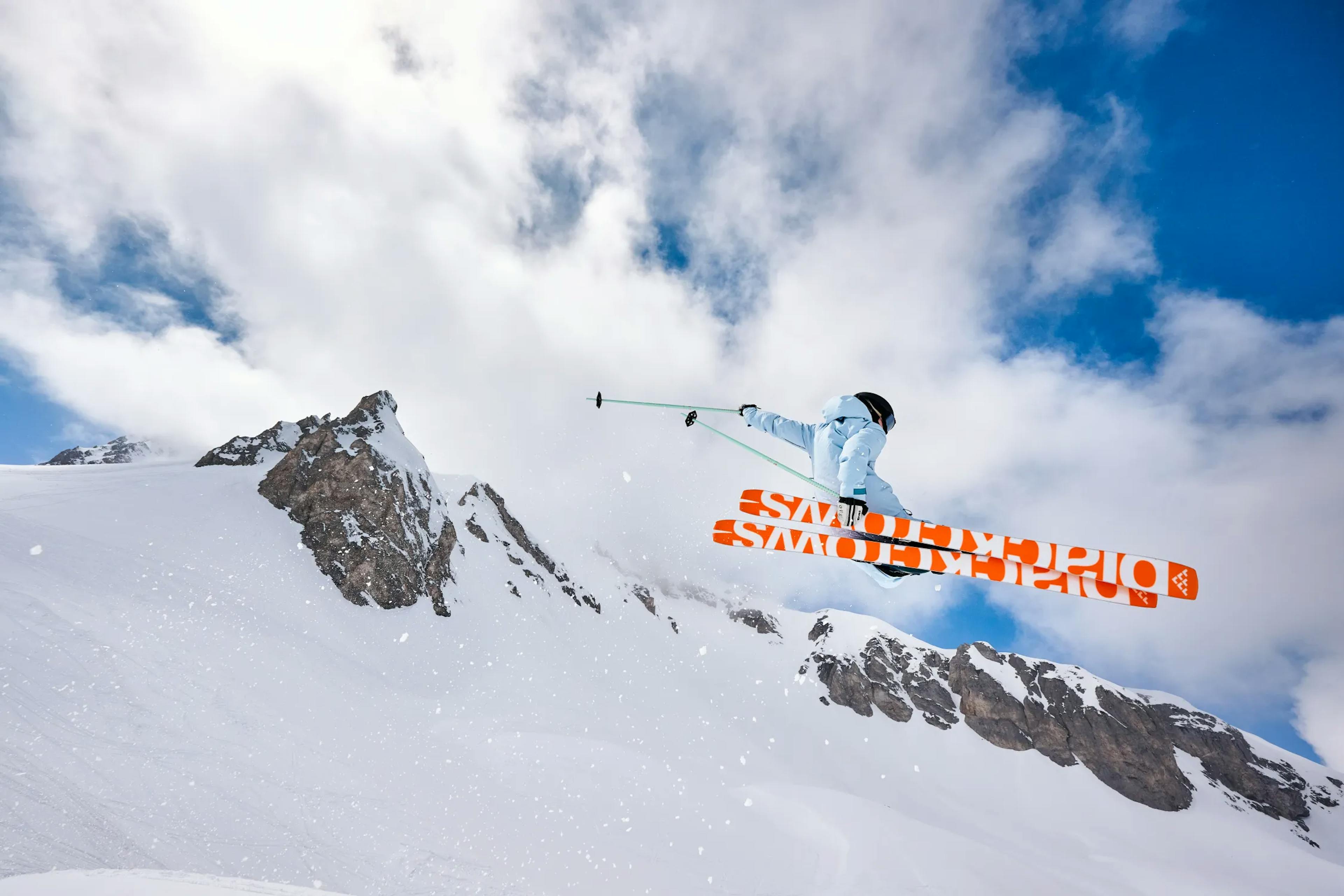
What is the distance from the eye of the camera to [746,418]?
8453mm

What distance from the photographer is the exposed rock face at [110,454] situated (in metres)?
125

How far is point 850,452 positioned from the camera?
6.53m

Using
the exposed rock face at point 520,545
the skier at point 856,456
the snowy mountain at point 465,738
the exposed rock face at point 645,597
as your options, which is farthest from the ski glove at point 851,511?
the exposed rock face at point 645,597

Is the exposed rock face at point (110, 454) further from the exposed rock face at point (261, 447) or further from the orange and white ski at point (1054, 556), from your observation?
the orange and white ski at point (1054, 556)

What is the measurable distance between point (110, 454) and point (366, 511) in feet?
586

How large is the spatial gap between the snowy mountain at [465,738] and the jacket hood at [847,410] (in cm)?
826

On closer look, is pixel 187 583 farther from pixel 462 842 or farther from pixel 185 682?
pixel 462 842

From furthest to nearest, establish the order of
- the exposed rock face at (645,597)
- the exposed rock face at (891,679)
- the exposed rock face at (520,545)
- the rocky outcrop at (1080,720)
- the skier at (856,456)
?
1. the exposed rock face at (645,597)
2. the exposed rock face at (891,679)
3. the rocky outcrop at (1080,720)
4. the exposed rock face at (520,545)
5. the skier at (856,456)

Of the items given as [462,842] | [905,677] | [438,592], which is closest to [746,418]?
[462,842]

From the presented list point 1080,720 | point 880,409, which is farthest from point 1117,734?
point 880,409

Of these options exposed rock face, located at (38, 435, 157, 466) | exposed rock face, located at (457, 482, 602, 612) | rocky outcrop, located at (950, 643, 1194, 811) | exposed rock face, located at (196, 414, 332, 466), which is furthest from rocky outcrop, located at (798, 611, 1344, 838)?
exposed rock face, located at (38, 435, 157, 466)

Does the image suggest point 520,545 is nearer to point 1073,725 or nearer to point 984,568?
point 984,568

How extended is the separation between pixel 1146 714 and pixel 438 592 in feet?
304

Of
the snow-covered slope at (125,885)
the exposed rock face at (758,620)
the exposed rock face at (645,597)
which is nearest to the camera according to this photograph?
the snow-covered slope at (125,885)
